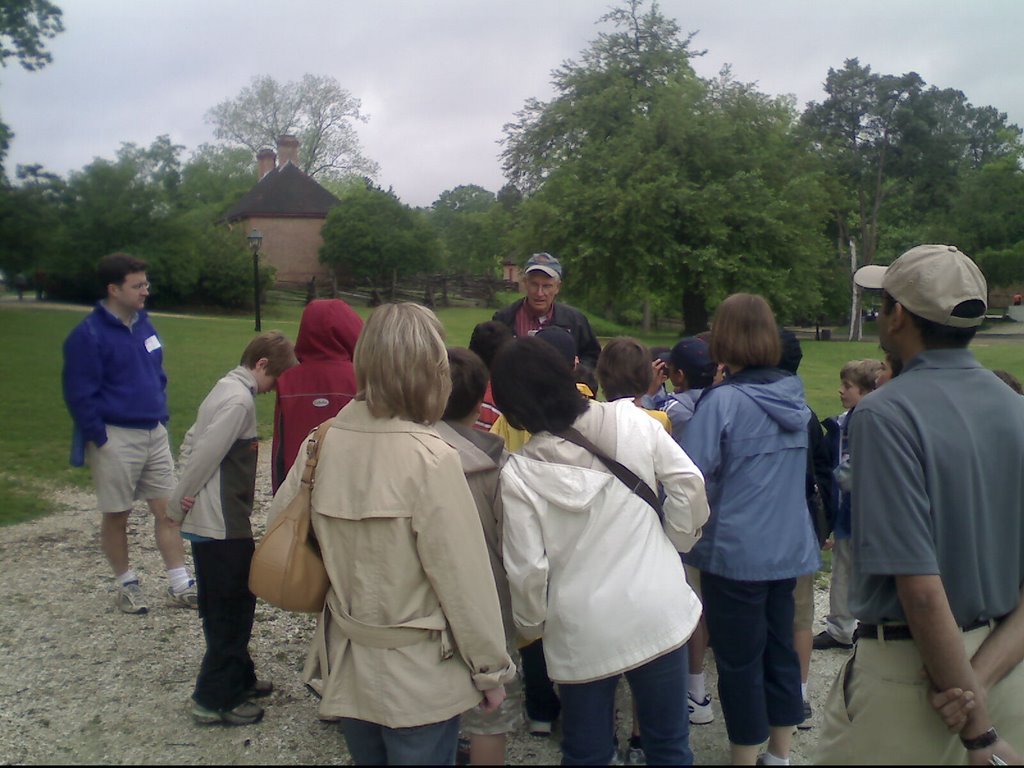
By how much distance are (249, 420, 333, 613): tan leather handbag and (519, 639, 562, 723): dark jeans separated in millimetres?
1476

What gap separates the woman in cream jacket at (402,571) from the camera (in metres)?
2.35

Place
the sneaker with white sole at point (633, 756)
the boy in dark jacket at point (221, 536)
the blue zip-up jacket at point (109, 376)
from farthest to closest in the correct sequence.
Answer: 1. the blue zip-up jacket at point (109, 376)
2. the boy in dark jacket at point (221, 536)
3. the sneaker with white sole at point (633, 756)

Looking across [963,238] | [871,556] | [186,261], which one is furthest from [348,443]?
[963,238]

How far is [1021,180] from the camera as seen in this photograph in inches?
2056

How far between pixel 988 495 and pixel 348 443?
1.61 metres

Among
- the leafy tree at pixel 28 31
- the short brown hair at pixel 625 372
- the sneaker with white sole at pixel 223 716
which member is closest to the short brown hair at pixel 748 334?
the short brown hair at pixel 625 372

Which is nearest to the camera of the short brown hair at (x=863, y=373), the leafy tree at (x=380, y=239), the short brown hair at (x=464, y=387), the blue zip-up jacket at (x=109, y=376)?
the short brown hair at (x=464, y=387)

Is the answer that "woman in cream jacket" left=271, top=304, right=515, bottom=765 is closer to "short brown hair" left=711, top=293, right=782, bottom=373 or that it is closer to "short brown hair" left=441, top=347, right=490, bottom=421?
"short brown hair" left=441, top=347, right=490, bottom=421

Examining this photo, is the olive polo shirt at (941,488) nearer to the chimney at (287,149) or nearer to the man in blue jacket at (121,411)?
the man in blue jacket at (121,411)

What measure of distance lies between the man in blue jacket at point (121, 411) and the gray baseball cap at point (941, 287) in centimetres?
437

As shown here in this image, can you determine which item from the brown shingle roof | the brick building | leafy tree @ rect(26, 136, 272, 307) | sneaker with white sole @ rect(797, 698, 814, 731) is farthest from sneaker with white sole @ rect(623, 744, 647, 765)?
the brown shingle roof

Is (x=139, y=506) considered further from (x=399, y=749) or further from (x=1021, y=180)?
(x=1021, y=180)

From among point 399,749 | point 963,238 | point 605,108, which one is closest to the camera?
point 399,749

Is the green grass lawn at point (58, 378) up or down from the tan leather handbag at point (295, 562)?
down
